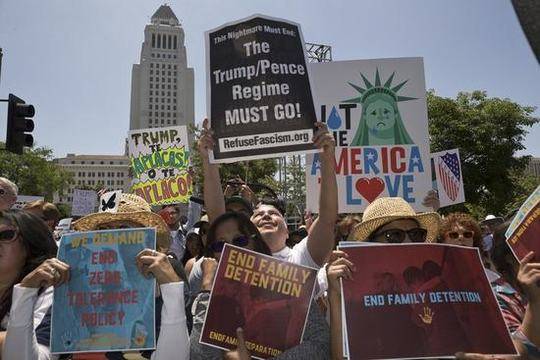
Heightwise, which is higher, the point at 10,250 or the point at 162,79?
the point at 162,79

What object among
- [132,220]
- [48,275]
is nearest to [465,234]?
[132,220]

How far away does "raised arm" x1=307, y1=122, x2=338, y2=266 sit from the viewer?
12.1 ft

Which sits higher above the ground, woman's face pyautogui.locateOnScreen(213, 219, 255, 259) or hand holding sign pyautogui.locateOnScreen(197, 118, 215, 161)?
hand holding sign pyautogui.locateOnScreen(197, 118, 215, 161)

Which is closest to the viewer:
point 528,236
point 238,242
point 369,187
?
point 528,236

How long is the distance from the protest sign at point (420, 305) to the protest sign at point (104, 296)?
1.05 metres

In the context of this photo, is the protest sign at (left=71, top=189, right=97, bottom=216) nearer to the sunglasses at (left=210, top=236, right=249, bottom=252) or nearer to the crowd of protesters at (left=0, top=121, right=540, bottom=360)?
the crowd of protesters at (left=0, top=121, right=540, bottom=360)

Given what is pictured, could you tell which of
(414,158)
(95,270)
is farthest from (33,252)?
(414,158)

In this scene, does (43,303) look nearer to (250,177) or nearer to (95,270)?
(95,270)

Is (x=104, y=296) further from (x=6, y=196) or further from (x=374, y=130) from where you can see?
(x=374, y=130)

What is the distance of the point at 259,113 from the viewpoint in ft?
13.1

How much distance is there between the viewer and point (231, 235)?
3156mm

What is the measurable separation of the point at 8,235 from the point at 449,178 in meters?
6.84

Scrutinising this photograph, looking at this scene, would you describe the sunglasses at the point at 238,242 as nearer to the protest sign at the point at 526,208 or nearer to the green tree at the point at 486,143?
the protest sign at the point at 526,208

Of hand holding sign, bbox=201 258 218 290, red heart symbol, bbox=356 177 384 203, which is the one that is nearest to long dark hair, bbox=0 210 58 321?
hand holding sign, bbox=201 258 218 290
